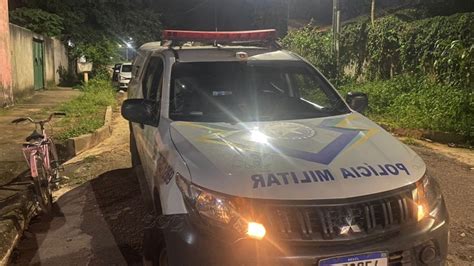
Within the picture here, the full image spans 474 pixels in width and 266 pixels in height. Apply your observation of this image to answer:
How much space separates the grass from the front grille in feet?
22.6

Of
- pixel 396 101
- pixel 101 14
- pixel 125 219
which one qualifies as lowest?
pixel 125 219

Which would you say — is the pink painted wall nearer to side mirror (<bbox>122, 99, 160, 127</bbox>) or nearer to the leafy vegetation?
the leafy vegetation

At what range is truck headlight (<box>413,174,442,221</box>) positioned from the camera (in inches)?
105

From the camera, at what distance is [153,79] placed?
456 cm

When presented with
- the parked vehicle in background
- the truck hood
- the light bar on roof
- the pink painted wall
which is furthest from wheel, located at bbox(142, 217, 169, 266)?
the parked vehicle in background

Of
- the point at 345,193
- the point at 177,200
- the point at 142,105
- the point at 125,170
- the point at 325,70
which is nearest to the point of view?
the point at 345,193

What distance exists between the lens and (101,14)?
26500 millimetres

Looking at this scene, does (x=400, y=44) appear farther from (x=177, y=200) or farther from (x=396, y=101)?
(x=177, y=200)

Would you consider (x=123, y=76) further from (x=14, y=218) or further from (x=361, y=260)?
(x=361, y=260)

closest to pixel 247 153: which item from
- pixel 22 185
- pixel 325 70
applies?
pixel 22 185

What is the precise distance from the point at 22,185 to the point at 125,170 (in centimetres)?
143

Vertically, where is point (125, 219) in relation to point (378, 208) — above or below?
below

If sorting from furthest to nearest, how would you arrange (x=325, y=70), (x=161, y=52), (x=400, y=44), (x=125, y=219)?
(x=325, y=70), (x=400, y=44), (x=125, y=219), (x=161, y=52)

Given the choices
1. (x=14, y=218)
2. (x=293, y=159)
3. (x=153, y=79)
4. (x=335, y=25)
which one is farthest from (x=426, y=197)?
(x=335, y=25)
